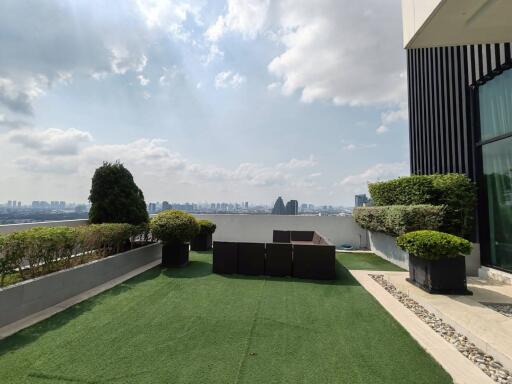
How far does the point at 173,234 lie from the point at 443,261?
6191 millimetres

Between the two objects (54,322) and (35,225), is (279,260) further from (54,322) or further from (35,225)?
A: (35,225)

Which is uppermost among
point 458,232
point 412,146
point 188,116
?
point 188,116

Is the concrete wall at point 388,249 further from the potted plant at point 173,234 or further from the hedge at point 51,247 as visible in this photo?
the hedge at point 51,247

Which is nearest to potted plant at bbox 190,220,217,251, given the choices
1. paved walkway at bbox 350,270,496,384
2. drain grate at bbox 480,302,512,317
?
paved walkway at bbox 350,270,496,384

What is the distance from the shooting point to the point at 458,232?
7066mm

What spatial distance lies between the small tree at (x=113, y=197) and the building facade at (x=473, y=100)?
7.68 metres

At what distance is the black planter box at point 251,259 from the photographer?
6.36 metres

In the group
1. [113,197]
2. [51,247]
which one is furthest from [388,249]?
[51,247]

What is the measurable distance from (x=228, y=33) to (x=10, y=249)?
7770 millimetres

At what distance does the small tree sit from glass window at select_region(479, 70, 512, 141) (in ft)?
32.8

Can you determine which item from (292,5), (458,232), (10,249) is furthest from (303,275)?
(292,5)

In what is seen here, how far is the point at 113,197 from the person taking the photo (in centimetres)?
755

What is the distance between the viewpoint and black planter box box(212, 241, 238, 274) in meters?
6.44

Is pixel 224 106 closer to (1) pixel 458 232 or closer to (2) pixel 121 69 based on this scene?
(2) pixel 121 69
